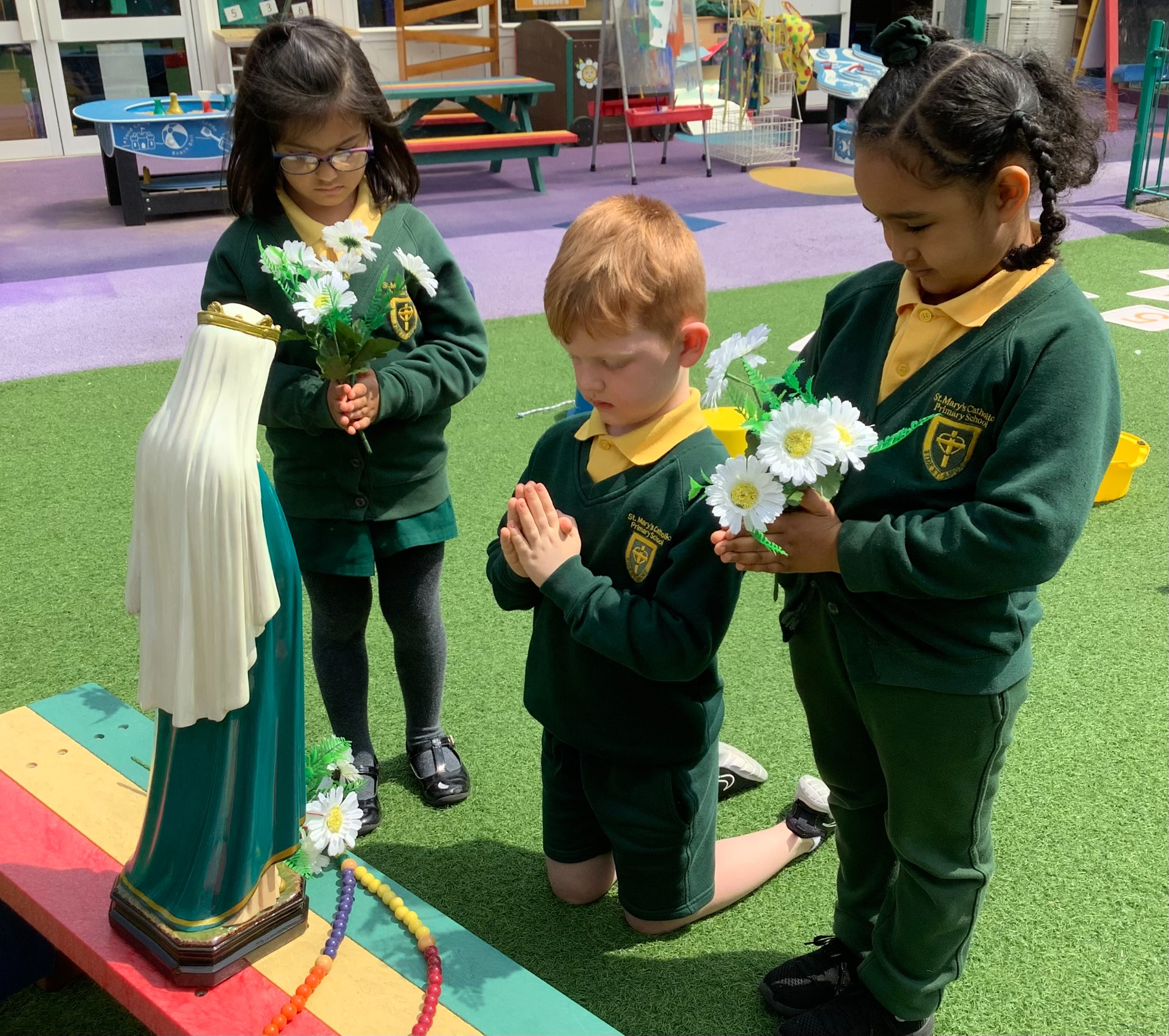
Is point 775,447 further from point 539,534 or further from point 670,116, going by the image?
point 670,116

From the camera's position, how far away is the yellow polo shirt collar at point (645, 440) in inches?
72.5

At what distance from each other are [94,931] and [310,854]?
32 centimetres

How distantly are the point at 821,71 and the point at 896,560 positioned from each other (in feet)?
31.2

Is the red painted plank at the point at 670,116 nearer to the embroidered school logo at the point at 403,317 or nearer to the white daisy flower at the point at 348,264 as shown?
the embroidered school logo at the point at 403,317

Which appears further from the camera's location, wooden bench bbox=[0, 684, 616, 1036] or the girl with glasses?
the girl with glasses

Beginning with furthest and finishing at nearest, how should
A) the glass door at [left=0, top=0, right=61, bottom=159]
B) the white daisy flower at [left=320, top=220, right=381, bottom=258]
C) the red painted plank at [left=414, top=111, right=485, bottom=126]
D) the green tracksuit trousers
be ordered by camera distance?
the red painted plank at [left=414, top=111, right=485, bottom=126] → the glass door at [left=0, top=0, right=61, bottom=159] → the white daisy flower at [left=320, top=220, right=381, bottom=258] → the green tracksuit trousers

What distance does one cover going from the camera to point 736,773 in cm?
258

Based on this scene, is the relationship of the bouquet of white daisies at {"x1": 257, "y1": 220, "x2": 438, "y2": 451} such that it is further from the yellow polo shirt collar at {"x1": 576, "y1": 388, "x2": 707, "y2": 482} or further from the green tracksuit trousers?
the green tracksuit trousers

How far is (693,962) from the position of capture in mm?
2141

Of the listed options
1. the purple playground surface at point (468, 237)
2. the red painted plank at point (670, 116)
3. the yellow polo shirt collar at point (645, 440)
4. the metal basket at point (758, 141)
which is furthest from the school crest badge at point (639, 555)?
the metal basket at point (758, 141)

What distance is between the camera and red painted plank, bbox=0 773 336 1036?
152 centimetres

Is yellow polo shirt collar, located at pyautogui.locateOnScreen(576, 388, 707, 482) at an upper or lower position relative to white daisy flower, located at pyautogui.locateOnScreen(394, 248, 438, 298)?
lower

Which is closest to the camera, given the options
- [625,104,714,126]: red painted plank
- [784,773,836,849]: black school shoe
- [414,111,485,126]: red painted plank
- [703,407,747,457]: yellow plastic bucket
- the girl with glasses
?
the girl with glasses

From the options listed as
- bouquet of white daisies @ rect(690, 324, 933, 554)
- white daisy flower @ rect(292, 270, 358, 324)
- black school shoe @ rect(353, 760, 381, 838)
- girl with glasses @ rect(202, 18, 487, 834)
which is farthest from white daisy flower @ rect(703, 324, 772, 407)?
black school shoe @ rect(353, 760, 381, 838)
